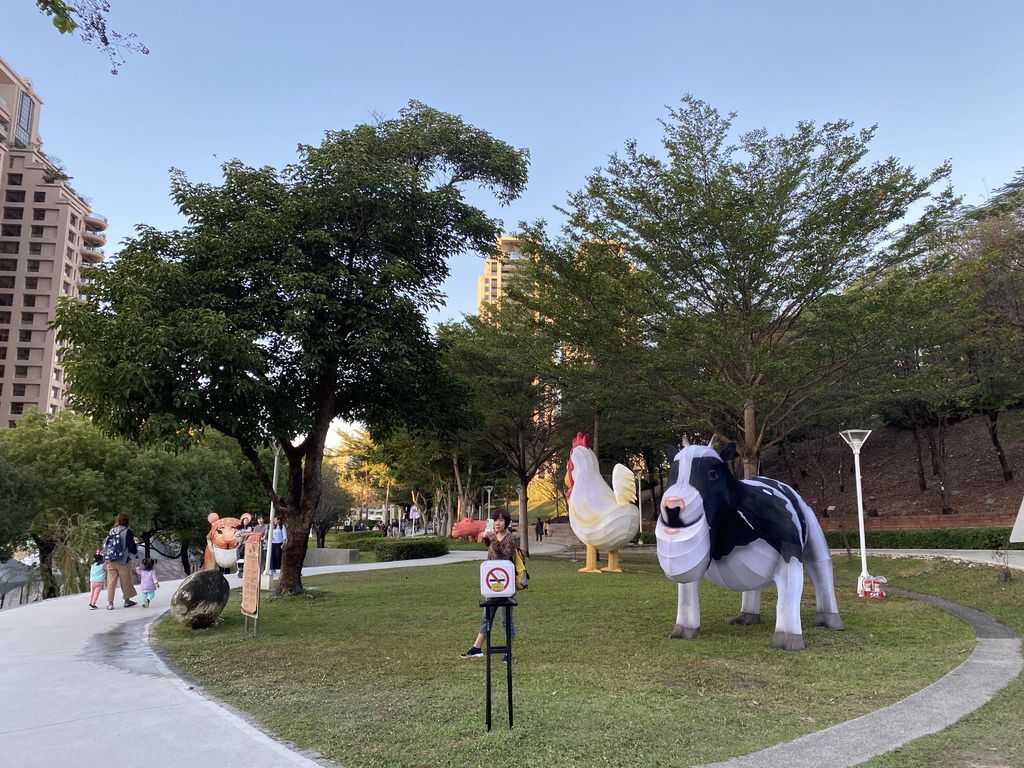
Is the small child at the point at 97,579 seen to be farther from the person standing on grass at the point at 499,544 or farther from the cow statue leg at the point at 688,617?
the cow statue leg at the point at 688,617

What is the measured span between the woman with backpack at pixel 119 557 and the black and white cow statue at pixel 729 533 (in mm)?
10559

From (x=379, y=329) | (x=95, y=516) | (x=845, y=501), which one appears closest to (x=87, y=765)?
(x=379, y=329)

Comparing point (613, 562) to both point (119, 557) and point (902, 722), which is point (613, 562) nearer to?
point (119, 557)

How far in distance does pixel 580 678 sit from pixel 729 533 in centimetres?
295

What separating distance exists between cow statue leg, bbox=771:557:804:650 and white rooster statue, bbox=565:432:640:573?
10.9 m

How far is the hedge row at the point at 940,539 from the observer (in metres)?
24.5

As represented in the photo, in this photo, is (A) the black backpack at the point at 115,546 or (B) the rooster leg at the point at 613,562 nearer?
(A) the black backpack at the point at 115,546

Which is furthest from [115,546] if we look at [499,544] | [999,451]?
[999,451]

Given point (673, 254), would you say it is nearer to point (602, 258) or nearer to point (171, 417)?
point (602, 258)

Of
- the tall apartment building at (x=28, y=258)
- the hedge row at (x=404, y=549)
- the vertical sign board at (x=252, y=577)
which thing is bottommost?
the hedge row at (x=404, y=549)

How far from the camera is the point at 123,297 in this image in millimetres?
12398

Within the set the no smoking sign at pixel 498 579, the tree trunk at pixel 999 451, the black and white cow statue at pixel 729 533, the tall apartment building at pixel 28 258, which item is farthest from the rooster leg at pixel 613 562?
the tall apartment building at pixel 28 258

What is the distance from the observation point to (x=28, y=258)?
73.9 m

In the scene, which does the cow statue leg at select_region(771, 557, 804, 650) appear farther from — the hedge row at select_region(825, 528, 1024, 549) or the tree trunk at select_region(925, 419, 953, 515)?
the tree trunk at select_region(925, 419, 953, 515)
